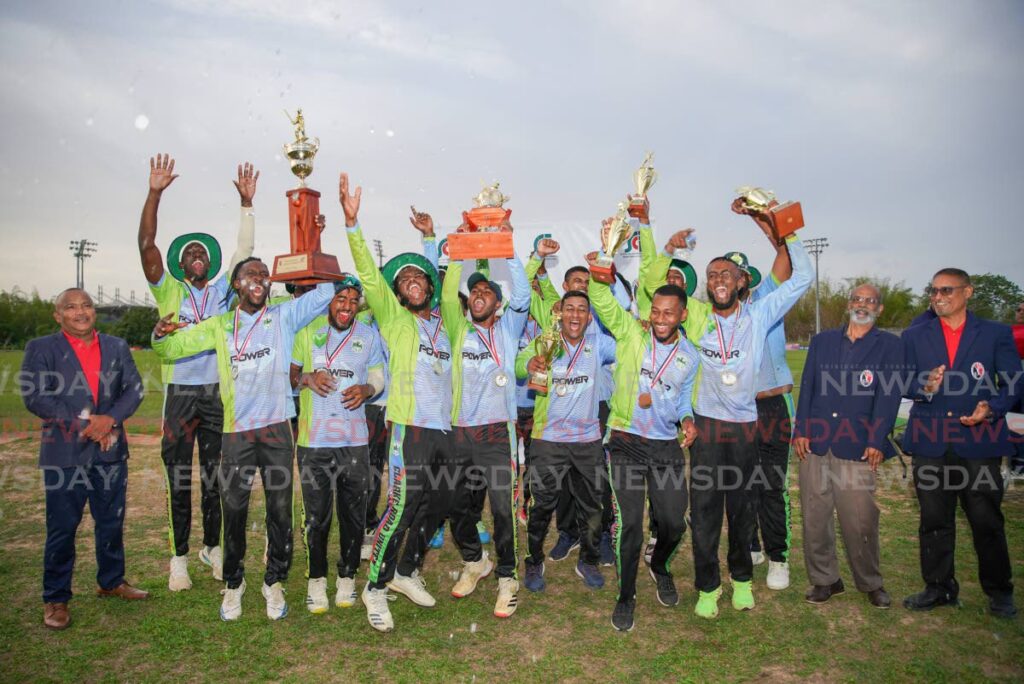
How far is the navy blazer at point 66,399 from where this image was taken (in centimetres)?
539

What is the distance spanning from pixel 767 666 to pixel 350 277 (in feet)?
14.4

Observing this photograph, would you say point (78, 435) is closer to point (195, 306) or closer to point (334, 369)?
point (195, 306)

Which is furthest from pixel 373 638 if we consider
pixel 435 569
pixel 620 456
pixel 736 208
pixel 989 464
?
pixel 989 464

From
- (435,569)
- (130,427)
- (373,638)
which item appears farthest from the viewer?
(130,427)

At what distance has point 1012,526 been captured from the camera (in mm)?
7590

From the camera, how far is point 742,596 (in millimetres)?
5668

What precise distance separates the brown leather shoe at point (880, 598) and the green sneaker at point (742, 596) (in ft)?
3.25

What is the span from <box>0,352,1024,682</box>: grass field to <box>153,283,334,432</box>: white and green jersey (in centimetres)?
161

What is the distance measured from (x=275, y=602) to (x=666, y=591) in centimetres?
315

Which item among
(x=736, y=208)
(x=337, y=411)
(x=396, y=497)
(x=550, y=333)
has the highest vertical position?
(x=736, y=208)

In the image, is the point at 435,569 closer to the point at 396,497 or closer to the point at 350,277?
the point at 396,497

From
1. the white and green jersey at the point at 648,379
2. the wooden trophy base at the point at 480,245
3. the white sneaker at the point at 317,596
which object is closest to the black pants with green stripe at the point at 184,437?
the white sneaker at the point at 317,596

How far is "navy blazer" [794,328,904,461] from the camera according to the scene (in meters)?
5.72

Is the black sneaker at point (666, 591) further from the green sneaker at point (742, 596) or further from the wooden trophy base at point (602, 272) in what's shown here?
the wooden trophy base at point (602, 272)
